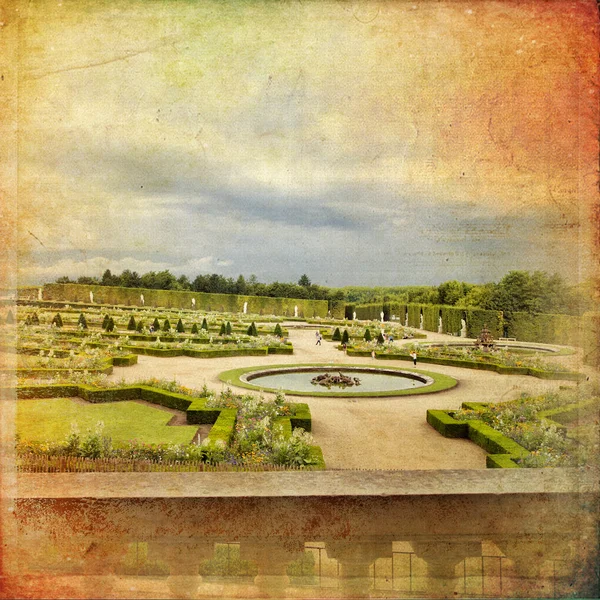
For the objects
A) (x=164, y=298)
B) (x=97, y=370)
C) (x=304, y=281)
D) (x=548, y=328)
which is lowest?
(x=97, y=370)

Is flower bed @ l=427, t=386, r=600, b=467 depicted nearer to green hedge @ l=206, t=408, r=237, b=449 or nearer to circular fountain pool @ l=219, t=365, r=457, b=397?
circular fountain pool @ l=219, t=365, r=457, b=397

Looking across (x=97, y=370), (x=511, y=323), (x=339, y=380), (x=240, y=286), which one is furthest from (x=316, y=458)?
(x=339, y=380)

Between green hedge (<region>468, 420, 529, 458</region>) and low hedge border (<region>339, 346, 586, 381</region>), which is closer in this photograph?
low hedge border (<region>339, 346, 586, 381</region>)

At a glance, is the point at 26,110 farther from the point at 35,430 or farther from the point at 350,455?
the point at 350,455

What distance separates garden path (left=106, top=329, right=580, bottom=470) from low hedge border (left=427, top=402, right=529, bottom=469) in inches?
4.9

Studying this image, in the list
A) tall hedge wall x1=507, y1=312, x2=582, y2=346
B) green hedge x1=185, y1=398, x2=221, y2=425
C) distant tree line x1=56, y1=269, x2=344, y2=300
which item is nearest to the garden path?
tall hedge wall x1=507, y1=312, x2=582, y2=346

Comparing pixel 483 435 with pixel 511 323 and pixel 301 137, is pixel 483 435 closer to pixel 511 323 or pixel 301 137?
pixel 511 323

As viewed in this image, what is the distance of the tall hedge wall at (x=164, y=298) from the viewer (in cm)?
607

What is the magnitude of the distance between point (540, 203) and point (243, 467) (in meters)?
4.22

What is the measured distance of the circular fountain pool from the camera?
29.5ft

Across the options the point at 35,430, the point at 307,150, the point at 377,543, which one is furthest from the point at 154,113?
the point at 377,543

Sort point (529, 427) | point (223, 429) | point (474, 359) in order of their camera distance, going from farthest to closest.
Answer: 1. point (474, 359)
2. point (223, 429)
3. point (529, 427)

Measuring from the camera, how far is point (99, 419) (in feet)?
21.5

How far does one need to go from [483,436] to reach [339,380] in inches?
160
